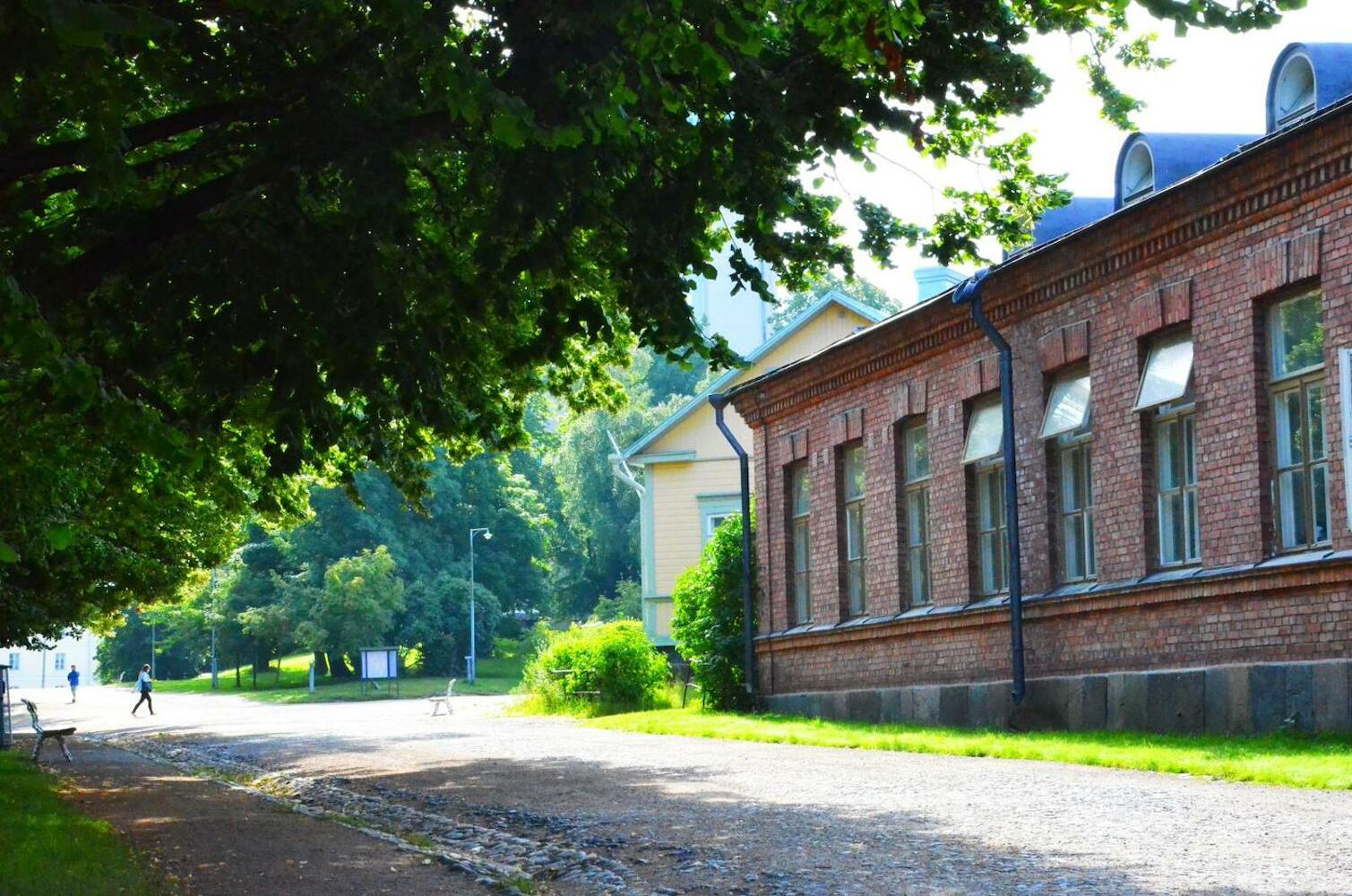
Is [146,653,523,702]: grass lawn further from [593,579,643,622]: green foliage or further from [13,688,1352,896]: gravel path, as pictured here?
[13,688,1352,896]: gravel path

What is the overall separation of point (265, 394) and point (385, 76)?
520cm

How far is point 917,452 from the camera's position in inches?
939

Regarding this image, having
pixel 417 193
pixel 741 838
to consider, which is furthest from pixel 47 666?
pixel 741 838

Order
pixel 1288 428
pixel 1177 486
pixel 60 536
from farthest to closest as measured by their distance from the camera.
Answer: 1. pixel 1177 486
2. pixel 1288 428
3. pixel 60 536

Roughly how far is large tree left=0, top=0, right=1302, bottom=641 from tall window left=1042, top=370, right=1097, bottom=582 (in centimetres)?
548

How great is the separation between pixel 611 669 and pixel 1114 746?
63.8 ft

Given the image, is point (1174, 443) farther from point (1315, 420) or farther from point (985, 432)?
point (985, 432)

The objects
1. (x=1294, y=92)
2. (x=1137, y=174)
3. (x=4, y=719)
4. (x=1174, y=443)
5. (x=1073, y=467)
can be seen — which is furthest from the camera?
(x=4, y=719)

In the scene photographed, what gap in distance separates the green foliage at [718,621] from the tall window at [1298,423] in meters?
13.4

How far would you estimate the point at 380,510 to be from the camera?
85.8 metres

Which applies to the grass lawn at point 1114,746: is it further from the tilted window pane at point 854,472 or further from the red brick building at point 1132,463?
the tilted window pane at point 854,472

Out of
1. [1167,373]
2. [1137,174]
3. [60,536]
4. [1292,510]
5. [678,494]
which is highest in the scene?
[1137,174]

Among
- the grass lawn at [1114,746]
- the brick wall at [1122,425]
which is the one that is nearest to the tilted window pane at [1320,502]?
the brick wall at [1122,425]

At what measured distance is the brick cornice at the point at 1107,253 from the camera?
50.2 feet
